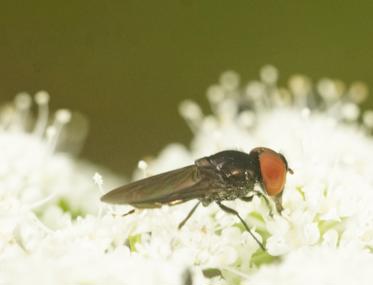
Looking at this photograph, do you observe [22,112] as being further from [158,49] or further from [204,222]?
[158,49]

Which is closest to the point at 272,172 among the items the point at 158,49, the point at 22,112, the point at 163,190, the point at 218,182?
the point at 218,182

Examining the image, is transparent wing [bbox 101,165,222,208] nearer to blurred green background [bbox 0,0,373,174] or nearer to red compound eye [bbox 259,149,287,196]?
red compound eye [bbox 259,149,287,196]

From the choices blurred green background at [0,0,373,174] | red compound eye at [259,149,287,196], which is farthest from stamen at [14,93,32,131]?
red compound eye at [259,149,287,196]

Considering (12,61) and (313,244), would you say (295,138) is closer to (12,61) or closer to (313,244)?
(313,244)

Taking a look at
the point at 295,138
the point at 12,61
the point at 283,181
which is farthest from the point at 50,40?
the point at 283,181

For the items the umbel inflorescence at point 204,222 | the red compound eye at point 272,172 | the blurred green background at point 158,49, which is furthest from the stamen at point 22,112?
the red compound eye at point 272,172

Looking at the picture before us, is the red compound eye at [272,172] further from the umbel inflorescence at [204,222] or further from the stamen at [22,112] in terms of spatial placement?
the stamen at [22,112]
